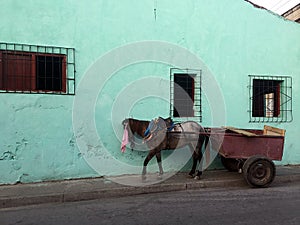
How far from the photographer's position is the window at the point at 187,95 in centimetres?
872

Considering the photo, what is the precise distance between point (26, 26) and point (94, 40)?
155 cm

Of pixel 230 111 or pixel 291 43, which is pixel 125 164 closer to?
pixel 230 111

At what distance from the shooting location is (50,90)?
7.70 metres

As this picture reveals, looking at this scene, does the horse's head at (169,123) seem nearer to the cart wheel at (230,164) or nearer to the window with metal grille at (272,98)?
the cart wheel at (230,164)

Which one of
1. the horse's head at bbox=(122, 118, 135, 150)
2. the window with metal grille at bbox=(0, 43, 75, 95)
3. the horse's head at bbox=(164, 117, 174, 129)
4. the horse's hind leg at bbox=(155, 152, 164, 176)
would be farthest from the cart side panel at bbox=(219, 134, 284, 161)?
the window with metal grille at bbox=(0, 43, 75, 95)

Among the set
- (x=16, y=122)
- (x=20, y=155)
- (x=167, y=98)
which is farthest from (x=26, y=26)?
(x=167, y=98)

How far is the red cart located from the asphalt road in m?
0.52

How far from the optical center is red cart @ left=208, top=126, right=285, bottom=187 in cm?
725

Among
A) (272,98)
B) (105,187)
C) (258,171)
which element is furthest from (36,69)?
(272,98)

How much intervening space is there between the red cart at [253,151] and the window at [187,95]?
1394mm

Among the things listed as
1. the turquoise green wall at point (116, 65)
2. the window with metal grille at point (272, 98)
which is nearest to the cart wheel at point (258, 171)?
the turquoise green wall at point (116, 65)

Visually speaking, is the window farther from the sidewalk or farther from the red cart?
the sidewalk

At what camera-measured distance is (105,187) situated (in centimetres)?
689

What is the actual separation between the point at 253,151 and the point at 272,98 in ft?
10.3
